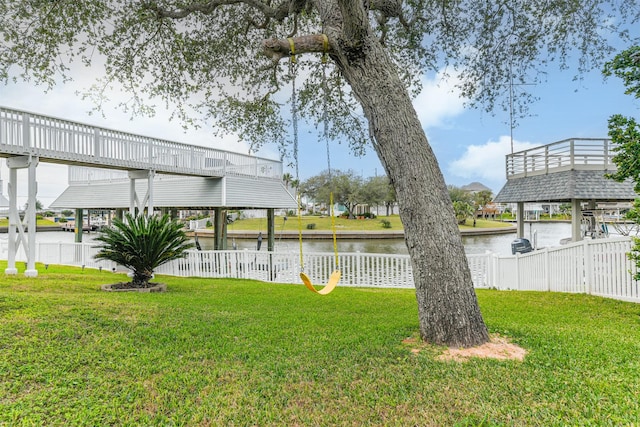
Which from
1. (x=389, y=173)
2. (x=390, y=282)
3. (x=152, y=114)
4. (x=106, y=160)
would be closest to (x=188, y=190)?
(x=106, y=160)

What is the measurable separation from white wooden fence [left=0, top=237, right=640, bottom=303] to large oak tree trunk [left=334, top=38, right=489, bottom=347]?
13.1 feet

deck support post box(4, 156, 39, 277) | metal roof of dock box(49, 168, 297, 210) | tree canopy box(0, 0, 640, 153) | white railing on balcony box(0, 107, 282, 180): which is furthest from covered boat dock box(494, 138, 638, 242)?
deck support post box(4, 156, 39, 277)

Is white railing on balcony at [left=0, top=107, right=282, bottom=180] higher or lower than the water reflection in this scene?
higher

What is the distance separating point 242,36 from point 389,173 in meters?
6.53

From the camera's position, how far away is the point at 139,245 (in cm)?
842

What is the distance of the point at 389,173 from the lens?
4.16 m

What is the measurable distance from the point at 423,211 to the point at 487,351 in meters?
1.54

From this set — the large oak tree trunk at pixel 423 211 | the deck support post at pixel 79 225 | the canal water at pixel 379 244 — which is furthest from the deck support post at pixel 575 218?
the deck support post at pixel 79 225

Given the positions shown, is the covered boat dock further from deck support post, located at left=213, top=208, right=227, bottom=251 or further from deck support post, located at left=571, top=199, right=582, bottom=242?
deck support post, located at left=213, top=208, right=227, bottom=251

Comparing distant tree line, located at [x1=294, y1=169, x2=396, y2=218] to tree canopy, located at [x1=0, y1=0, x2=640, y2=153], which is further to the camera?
distant tree line, located at [x1=294, y1=169, x2=396, y2=218]

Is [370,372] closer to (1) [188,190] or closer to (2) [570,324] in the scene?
(2) [570,324]

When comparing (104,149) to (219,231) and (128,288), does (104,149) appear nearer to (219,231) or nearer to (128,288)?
(128,288)

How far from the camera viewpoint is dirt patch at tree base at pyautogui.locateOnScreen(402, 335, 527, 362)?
3.61 meters

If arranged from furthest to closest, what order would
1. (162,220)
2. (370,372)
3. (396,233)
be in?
1. (396,233)
2. (162,220)
3. (370,372)
